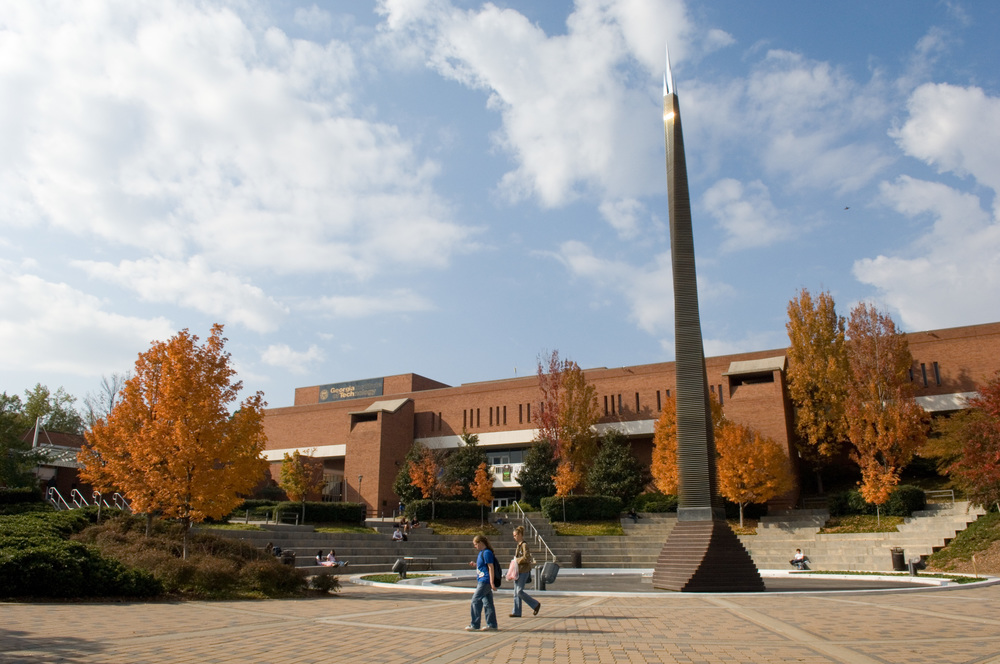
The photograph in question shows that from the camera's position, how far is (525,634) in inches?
332

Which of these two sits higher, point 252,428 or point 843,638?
point 252,428

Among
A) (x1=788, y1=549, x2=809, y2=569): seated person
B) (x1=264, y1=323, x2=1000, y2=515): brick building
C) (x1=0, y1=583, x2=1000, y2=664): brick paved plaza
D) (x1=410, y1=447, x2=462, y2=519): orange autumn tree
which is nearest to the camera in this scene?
(x1=0, y1=583, x2=1000, y2=664): brick paved plaza

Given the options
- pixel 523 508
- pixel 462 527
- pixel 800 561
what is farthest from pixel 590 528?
pixel 800 561

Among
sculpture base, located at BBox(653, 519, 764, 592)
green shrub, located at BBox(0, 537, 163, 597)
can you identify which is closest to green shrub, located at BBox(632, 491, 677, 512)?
sculpture base, located at BBox(653, 519, 764, 592)

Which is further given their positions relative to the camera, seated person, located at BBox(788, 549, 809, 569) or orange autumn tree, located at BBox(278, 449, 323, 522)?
orange autumn tree, located at BBox(278, 449, 323, 522)

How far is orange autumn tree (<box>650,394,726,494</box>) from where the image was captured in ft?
110

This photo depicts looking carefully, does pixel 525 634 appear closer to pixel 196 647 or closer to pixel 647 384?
pixel 196 647

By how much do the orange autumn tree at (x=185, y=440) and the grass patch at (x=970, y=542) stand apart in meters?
21.7

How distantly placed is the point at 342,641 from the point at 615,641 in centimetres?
303

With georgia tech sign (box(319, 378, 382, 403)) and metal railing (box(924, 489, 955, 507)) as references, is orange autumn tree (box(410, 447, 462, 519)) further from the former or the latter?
metal railing (box(924, 489, 955, 507))

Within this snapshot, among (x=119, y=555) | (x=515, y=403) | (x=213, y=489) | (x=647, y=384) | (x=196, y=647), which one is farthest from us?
(x=515, y=403)

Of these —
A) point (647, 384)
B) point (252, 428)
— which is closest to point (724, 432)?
point (647, 384)

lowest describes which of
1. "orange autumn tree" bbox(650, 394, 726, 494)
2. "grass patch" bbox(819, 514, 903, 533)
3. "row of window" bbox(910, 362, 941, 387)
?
"grass patch" bbox(819, 514, 903, 533)

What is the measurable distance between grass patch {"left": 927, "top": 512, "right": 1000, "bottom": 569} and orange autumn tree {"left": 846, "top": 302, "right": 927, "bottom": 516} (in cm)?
382
